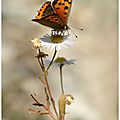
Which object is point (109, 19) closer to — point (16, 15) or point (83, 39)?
point (83, 39)

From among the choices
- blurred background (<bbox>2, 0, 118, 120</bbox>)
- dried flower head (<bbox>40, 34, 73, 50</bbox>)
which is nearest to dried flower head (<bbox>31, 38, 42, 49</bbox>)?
dried flower head (<bbox>40, 34, 73, 50</bbox>)

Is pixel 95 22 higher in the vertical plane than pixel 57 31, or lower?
higher

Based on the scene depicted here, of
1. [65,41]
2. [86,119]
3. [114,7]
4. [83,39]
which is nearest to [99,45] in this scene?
[83,39]

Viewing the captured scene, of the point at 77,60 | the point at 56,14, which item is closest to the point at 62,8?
the point at 56,14

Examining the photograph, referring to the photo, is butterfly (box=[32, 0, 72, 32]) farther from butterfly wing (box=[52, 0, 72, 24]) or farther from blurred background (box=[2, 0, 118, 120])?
blurred background (box=[2, 0, 118, 120])

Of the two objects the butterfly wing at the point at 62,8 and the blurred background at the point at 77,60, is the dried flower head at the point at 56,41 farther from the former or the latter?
the blurred background at the point at 77,60

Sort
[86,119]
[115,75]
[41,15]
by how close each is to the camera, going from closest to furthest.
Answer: [41,15] → [86,119] → [115,75]
